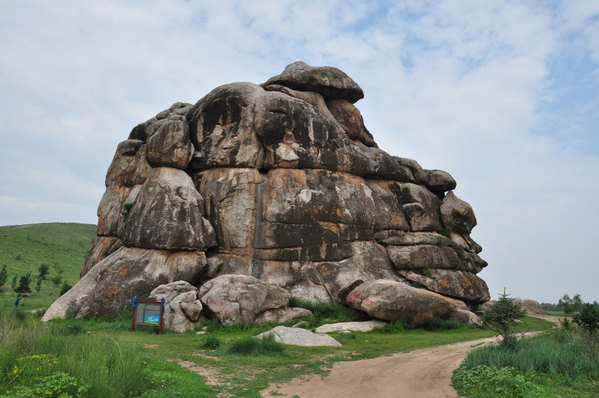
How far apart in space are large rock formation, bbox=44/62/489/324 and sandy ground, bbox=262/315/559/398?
9.62 m

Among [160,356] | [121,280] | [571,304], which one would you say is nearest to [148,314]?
[121,280]

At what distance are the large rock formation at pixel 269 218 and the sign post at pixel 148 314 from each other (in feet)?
9.85

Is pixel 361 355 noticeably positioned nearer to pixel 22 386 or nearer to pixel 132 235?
pixel 22 386

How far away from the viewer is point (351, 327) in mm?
23141

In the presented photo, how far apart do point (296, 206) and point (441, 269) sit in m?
12.2

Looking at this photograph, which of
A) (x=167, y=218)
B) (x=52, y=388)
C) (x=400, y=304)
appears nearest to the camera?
(x=52, y=388)

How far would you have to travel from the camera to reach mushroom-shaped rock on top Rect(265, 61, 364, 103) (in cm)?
3744

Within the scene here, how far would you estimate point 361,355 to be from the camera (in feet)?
52.9

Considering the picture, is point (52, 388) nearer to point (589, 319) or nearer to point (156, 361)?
point (156, 361)

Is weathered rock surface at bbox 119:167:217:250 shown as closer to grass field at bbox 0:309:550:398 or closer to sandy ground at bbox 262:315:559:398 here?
grass field at bbox 0:309:550:398

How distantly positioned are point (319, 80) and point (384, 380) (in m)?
30.0

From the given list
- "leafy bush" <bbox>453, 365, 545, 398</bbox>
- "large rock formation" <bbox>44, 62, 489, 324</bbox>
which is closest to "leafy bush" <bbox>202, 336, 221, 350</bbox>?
"large rock formation" <bbox>44, 62, 489, 324</bbox>

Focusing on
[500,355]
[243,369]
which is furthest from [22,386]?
[500,355]

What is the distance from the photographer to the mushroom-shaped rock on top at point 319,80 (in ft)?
123
